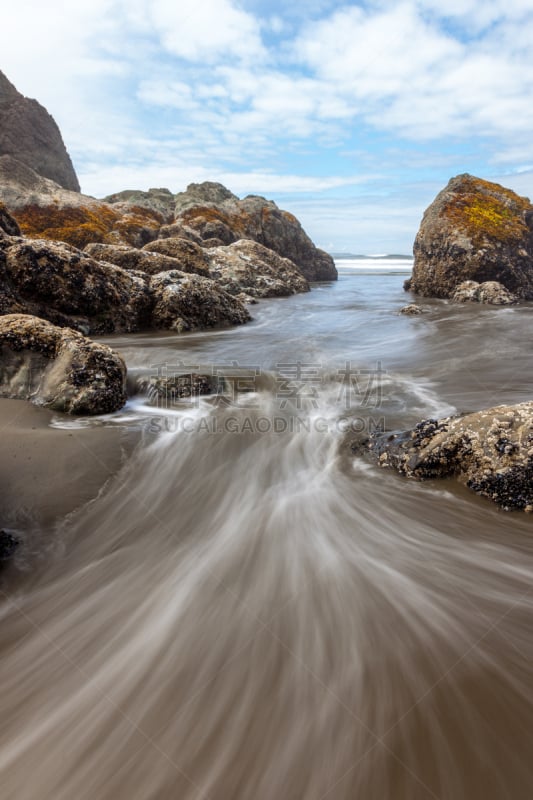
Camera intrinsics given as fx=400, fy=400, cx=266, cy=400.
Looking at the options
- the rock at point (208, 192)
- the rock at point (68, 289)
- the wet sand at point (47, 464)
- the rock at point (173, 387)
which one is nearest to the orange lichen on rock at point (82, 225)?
the rock at point (68, 289)

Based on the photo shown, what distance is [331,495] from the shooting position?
3.42 metres

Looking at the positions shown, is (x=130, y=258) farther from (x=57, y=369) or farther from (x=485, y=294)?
(x=485, y=294)

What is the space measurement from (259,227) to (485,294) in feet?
65.5

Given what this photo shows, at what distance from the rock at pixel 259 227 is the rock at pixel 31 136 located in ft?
55.6

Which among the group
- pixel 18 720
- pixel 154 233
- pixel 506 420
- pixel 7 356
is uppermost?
pixel 154 233

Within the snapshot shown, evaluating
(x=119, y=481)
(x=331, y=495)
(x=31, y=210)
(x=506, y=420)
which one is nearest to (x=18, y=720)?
(x=119, y=481)

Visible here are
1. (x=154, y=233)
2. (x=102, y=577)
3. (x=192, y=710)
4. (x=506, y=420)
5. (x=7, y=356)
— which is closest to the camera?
(x=192, y=710)

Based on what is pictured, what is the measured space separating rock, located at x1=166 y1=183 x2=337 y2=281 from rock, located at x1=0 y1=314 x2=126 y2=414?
22694 millimetres

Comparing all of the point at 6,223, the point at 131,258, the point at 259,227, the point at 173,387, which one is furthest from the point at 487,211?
the point at 259,227

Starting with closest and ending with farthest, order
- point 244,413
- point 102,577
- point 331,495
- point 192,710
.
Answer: point 192,710 → point 102,577 → point 331,495 → point 244,413

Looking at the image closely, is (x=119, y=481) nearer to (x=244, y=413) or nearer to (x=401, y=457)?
(x=244, y=413)

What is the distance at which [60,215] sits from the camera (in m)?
21.1

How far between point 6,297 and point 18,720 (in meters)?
7.14

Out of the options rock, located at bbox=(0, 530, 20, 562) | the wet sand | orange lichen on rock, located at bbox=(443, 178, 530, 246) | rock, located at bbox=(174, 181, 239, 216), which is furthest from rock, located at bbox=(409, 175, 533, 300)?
rock, located at bbox=(174, 181, 239, 216)
